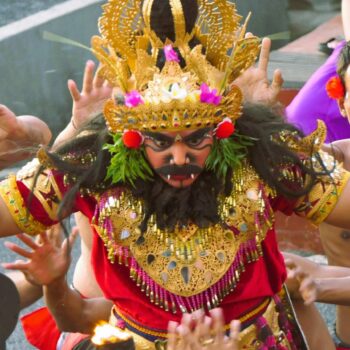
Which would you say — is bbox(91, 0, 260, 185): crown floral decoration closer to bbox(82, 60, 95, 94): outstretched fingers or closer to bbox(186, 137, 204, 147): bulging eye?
bbox(186, 137, 204, 147): bulging eye

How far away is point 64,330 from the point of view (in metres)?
2.91

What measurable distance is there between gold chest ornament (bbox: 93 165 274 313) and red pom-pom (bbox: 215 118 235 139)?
12cm

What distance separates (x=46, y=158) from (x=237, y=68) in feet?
1.72

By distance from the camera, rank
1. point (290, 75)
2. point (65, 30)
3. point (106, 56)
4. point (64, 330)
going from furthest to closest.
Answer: point (65, 30)
point (290, 75)
point (64, 330)
point (106, 56)

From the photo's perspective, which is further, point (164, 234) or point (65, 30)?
point (65, 30)

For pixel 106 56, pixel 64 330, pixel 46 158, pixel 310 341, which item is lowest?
pixel 310 341

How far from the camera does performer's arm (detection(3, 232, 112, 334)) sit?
266 centimetres

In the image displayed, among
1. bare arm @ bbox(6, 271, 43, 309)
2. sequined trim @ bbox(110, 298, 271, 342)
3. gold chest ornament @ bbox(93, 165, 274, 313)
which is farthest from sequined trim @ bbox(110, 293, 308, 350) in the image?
bare arm @ bbox(6, 271, 43, 309)

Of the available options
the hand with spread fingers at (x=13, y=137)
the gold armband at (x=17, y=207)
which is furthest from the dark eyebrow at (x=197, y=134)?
the hand with spread fingers at (x=13, y=137)

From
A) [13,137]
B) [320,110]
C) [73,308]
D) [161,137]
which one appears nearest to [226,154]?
[161,137]

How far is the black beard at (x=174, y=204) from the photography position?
2604 millimetres

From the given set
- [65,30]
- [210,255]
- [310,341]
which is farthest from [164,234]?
[65,30]

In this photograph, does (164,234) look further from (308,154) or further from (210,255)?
(308,154)

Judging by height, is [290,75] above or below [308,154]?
below
